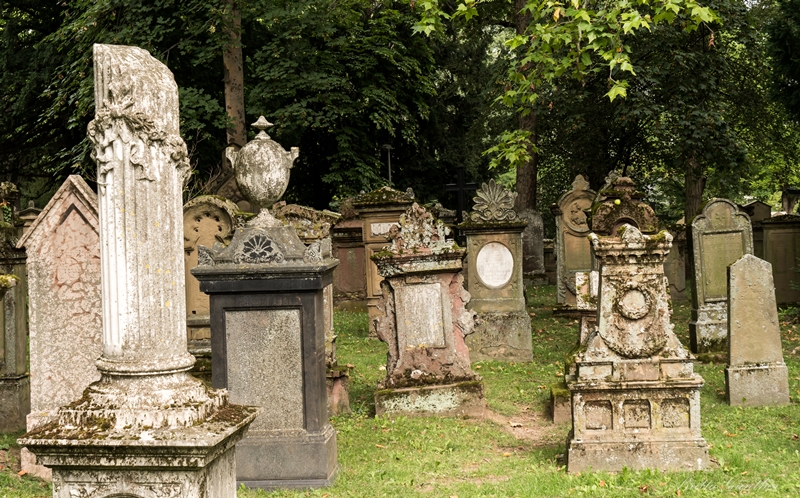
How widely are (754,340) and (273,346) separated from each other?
209 inches

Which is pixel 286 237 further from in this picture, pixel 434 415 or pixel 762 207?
pixel 762 207

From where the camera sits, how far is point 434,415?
9.02 meters

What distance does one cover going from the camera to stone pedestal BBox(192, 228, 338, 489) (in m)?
6.96

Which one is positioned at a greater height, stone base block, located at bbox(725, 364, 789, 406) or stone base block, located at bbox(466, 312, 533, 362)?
stone base block, located at bbox(466, 312, 533, 362)

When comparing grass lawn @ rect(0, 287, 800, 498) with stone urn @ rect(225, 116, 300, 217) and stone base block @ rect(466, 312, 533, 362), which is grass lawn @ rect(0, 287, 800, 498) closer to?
stone base block @ rect(466, 312, 533, 362)

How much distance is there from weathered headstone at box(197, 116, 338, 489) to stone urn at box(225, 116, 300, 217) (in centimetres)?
39

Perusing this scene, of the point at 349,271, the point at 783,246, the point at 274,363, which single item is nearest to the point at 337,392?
the point at 274,363

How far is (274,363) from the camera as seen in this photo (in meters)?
7.10

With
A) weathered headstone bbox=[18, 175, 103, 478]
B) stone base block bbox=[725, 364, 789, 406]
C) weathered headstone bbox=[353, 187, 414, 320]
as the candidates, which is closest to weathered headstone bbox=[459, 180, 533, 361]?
weathered headstone bbox=[353, 187, 414, 320]

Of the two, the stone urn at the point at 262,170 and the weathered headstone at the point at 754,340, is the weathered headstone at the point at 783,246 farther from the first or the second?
the stone urn at the point at 262,170

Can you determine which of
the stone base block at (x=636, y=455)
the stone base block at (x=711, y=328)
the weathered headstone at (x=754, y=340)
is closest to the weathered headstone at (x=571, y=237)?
the stone base block at (x=711, y=328)

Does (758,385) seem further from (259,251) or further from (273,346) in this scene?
(259,251)

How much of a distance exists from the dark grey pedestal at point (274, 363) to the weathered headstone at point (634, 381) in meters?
2.14

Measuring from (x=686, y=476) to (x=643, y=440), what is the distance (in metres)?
0.43
